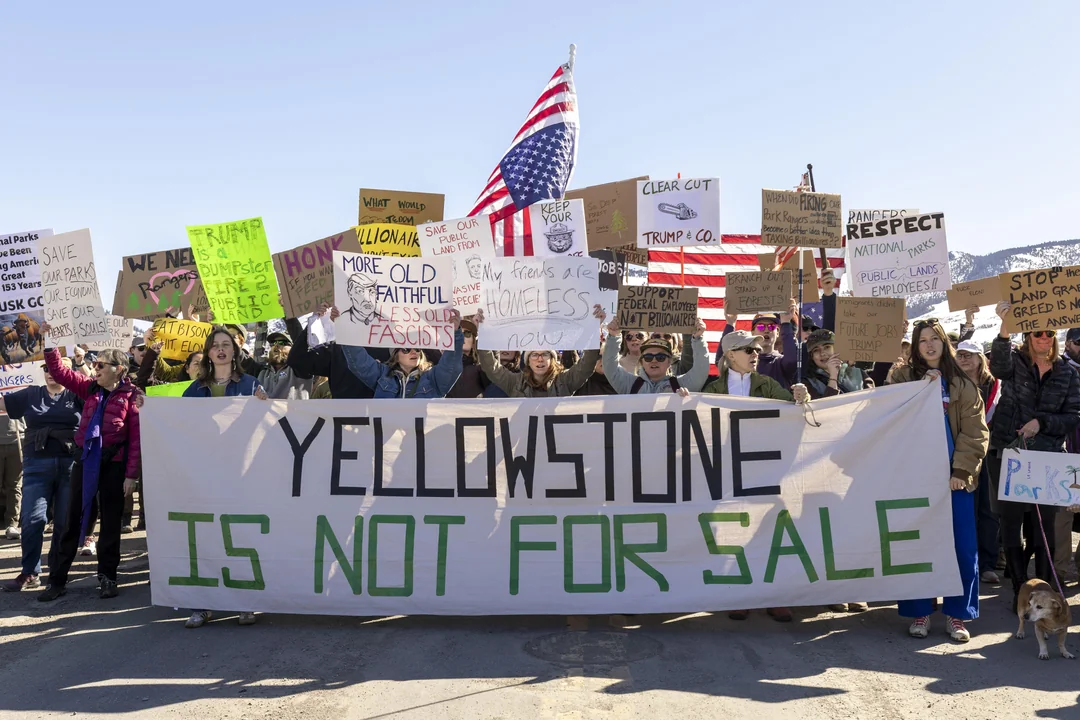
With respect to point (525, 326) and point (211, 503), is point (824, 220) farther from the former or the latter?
point (211, 503)

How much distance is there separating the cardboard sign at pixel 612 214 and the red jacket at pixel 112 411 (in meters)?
4.64

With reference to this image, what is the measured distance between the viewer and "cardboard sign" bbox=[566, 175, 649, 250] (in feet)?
29.8

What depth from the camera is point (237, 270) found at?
7.09m

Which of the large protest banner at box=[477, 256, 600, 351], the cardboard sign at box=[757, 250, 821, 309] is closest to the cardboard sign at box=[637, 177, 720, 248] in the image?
the large protest banner at box=[477, 256, 600, 351]

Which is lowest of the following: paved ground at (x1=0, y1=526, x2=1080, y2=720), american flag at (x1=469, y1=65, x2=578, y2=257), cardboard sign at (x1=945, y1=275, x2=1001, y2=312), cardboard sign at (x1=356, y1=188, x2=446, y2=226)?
paved ground at (x1=0, y1=526, x2=1080, y2=720)

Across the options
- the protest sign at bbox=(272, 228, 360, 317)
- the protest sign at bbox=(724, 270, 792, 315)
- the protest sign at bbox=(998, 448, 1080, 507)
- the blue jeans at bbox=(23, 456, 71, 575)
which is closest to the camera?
the protest sign at bbox=(998, 448, 1080, 507)

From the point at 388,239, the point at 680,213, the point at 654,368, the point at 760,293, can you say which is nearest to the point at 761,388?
the point at 654,368

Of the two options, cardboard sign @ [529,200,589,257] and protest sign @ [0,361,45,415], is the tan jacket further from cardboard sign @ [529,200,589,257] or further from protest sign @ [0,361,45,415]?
protest sign @ [0,361,45,415]

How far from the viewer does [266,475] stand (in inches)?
232

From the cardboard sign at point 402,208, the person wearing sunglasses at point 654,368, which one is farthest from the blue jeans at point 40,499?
the person wearing sunglasses at point 654,368

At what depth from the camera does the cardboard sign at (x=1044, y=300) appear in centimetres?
624

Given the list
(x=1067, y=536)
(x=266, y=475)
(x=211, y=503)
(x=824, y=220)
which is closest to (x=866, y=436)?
(x=1067, y=536)

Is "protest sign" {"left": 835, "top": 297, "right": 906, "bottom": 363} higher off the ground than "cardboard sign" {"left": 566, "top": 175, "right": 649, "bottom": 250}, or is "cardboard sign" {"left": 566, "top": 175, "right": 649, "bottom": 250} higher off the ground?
"cardboard sign" {"left": 566, "top": 175, "right": 649, "bottom": 250}

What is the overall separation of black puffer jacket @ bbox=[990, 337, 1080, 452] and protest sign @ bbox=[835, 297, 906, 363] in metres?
0.75
